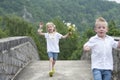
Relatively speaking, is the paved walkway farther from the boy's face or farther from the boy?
→ the boy's face

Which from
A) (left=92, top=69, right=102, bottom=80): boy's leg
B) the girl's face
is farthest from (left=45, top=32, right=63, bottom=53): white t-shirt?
(left=92, top=69, right=102, bottom=80): boy's leg

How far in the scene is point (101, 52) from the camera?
→ 5.76 metres

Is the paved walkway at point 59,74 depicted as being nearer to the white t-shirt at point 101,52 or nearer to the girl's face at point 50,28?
the girl's face at point 50,28

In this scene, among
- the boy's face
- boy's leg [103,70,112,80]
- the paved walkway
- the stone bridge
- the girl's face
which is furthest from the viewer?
the girl's face

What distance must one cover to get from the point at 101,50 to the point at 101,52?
0.11ft

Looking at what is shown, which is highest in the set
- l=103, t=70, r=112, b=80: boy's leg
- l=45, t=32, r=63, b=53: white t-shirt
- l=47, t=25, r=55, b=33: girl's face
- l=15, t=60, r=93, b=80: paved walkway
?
l=47, t=25, r=55, b=33: girl's face

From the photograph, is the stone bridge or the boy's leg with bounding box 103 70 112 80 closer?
the boy's leg with bounding box 103 70 112 80

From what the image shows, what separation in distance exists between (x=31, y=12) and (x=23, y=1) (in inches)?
196

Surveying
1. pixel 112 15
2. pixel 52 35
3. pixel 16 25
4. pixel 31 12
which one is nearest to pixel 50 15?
pixel 31 12

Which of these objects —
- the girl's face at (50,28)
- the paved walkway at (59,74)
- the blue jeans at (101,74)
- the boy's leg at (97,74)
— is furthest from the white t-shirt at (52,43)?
the boy's leg at (97,74)

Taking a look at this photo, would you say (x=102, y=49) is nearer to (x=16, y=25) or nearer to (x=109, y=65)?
(x=109, y=65)

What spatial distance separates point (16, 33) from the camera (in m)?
58.9

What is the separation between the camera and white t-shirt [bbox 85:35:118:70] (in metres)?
5.73

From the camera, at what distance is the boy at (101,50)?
5.71 meters
